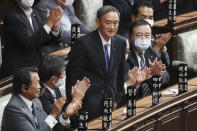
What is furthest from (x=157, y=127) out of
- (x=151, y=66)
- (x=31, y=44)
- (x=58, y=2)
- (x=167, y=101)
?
(x=58, y=2)

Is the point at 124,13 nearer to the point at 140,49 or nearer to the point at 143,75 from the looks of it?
the point at 140,49

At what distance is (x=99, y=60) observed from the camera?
3.17 metres

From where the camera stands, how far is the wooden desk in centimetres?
298

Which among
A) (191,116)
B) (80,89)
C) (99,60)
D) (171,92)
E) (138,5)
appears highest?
(138,5)

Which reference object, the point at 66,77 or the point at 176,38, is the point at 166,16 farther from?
the point at 66,77

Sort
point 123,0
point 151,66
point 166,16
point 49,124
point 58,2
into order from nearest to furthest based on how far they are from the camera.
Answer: point 49,124, point 151,66, point 58,2, point 123,0, point 166,16

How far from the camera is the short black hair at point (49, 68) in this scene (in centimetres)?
301

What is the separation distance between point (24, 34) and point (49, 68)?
53 cm

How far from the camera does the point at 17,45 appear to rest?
3521 mm

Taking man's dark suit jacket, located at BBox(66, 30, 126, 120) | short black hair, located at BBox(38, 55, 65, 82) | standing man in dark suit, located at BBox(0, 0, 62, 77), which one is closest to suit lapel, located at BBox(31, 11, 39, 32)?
standing man in dark suit, located at BBox(0, 0, 62, 77)

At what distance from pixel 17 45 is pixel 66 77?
0.46 m

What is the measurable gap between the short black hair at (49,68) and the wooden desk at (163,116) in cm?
30

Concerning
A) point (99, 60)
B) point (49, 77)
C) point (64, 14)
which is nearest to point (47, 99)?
point (49, 77)

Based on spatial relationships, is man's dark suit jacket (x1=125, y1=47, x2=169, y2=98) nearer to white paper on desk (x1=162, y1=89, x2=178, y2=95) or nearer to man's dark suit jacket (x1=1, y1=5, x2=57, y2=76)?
white paper on desk (x1=162, y1=89, x2=178, y2=95)
